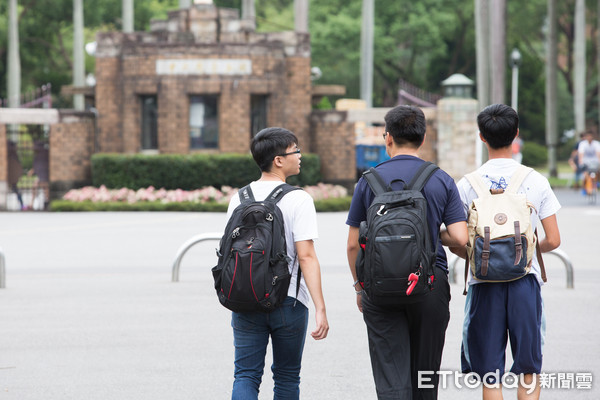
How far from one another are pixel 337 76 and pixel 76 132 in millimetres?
28506

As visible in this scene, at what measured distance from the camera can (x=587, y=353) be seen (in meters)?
7.54

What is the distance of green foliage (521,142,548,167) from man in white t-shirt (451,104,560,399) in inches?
1889

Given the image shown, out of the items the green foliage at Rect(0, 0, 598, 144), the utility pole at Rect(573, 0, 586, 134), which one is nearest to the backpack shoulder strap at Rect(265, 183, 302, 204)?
the utility pole at Rect(573, 0, 586, 134)

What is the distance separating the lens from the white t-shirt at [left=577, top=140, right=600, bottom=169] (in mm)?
24969

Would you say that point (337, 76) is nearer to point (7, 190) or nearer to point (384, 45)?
point (384, 45)

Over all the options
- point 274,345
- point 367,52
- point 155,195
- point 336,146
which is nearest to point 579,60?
point 367,52

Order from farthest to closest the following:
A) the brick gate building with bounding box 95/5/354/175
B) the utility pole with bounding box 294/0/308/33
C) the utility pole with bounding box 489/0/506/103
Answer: the utility pole with bounding box 294/0/308/33
the brick gate building with bounding box 95/5/354/175
the utility pole with bounding box 489/0/506/103

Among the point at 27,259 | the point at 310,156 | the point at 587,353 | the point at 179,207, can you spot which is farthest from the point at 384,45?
the point at 587,353

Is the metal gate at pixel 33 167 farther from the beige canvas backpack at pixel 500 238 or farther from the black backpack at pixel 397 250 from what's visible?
the black backpack at pixel 397 250

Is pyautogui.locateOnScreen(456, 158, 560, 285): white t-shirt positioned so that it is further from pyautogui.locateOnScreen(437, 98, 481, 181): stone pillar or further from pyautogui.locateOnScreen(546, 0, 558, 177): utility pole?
pyautogui.locateOnScreen(546, 0, 558, 177): utility pole

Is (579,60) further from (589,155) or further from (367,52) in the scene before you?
(589,155)

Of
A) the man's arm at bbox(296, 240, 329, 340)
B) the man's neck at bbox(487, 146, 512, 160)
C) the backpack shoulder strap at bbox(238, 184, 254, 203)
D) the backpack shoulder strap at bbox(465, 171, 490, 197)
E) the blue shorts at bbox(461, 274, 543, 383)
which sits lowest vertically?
the blue shorts at bbox(461, 274, 543, 383)

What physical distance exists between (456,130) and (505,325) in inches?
941

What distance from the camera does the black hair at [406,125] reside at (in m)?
4.74
